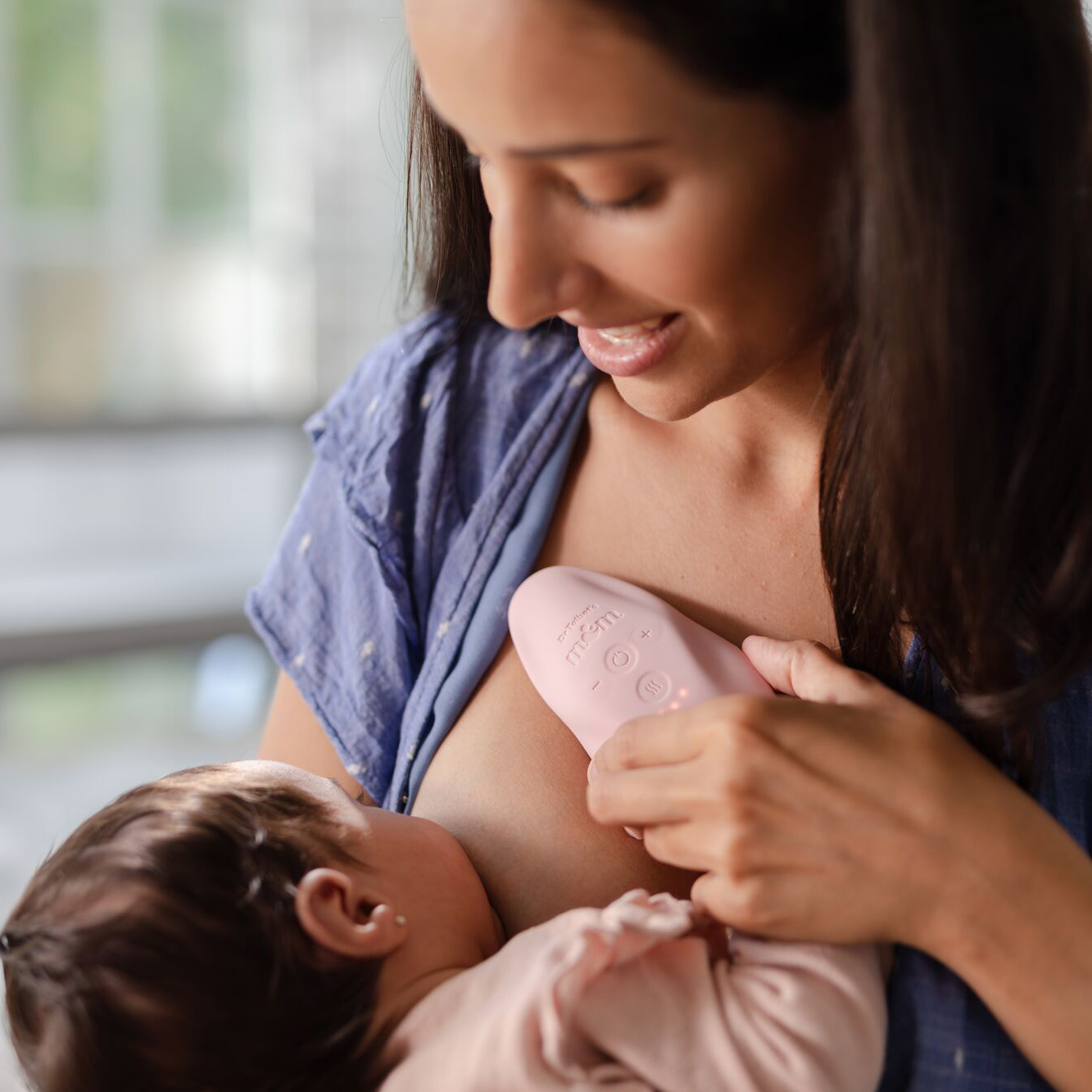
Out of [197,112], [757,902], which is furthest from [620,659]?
[197,112]

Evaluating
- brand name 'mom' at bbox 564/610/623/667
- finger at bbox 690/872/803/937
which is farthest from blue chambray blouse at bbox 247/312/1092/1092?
finger at bbox 690/872/803/937

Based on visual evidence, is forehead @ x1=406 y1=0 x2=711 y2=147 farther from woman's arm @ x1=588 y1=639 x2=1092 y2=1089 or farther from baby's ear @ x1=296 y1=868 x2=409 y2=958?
baby's ear @ x1=296 y1=868 x2=409 y2=958

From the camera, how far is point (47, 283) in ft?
13.2

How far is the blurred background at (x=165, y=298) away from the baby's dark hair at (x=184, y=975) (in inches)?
114

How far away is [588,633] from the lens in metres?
A: 0.93

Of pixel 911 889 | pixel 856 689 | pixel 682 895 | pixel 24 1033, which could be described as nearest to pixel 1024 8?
pixel 856 689

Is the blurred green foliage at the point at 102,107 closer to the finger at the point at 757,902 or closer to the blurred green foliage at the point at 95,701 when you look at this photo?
the blurred green foliage at the point at 95,701

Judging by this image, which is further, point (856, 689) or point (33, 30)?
point (33, 30)

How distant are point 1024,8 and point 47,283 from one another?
3808 millimetres

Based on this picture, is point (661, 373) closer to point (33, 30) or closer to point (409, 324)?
point (409, 324)

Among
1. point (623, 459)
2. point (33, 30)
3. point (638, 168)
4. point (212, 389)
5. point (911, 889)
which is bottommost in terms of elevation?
point (212, 389)

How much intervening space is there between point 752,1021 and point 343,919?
0.91 ft

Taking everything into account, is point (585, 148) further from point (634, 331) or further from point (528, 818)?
point (528, 818)

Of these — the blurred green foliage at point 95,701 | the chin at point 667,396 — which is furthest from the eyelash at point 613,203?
the blurred green foliage at point 95,701
